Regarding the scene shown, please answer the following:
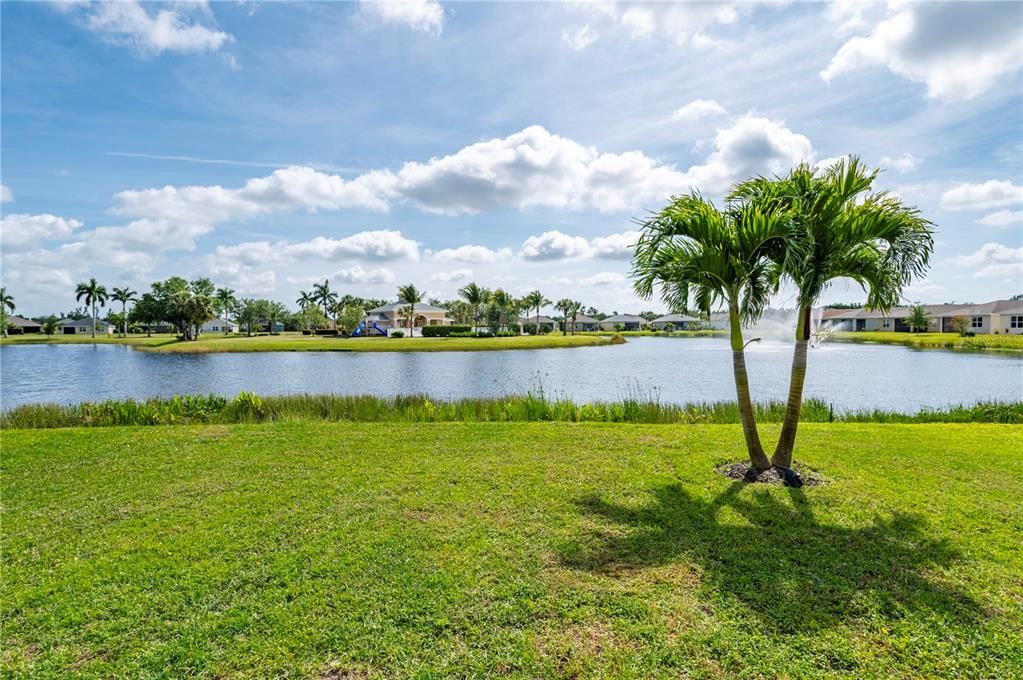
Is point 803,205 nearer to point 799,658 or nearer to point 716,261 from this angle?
point 716,261

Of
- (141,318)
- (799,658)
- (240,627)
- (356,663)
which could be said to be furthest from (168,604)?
(141,318)

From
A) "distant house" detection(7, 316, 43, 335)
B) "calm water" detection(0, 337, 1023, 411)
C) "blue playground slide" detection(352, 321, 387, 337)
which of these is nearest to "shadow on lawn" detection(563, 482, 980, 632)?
"calm water" detection(0, 337, 1023, 411)

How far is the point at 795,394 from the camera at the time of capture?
6.89m

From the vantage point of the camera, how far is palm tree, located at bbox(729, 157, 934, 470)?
6.21m

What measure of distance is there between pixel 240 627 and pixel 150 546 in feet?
6.36

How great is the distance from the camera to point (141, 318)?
271 ft

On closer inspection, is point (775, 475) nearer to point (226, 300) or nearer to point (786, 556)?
point (786, 556)

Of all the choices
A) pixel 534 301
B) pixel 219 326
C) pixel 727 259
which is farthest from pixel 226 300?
pixel 727 259

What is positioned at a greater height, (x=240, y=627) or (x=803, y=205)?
(x=803, y=205)

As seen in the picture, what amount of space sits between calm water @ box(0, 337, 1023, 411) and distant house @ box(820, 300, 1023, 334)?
27.5m

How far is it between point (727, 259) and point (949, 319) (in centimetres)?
8014

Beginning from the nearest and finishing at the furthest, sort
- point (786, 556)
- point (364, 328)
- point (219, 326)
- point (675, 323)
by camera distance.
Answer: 1. point (786, 556)
2. point (364, 328)
3. point (219, 326)
4. point (675, 323)

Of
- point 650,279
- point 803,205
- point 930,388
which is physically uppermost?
point 803,205

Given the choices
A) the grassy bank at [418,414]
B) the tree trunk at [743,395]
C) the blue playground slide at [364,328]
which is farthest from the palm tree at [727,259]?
the blue playground slide at [364,328]
